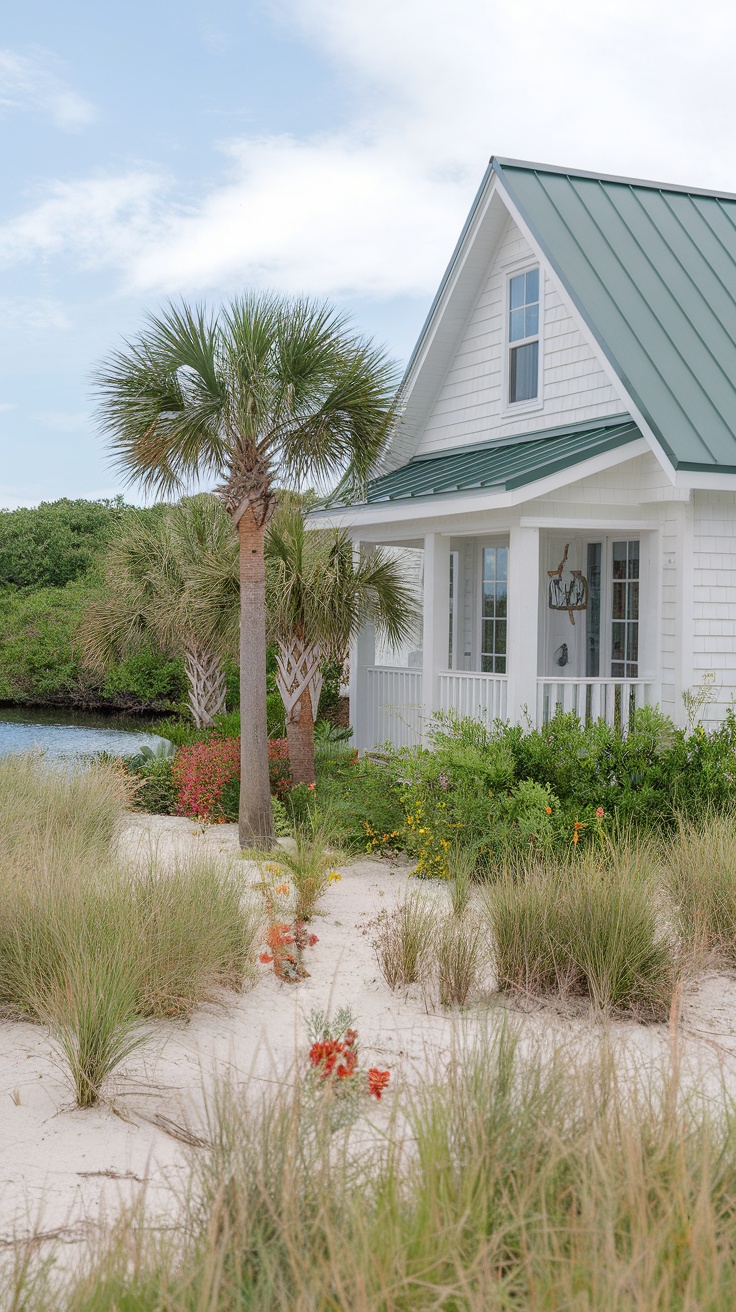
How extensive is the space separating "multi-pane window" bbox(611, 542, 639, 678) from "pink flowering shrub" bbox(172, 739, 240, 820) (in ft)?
14.1

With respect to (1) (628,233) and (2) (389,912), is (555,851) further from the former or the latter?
(1) (628,233)

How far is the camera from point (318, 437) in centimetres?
1030

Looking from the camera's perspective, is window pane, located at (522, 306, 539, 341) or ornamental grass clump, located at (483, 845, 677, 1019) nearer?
ornamental grass clump, located at (483, 845, 677, 1019)

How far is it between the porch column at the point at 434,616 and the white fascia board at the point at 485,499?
373 mm

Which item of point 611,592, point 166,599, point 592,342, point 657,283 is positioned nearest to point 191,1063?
point 592,342

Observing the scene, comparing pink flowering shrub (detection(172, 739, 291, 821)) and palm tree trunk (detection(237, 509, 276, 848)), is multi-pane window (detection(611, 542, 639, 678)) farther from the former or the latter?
palm tree trunk (detection(237, 509, 276, 848))

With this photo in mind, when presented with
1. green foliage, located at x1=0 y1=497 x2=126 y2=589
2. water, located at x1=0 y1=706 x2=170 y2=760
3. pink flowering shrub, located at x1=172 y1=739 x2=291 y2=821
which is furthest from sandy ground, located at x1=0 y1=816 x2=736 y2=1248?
green foliage, located at x1=0 y1=497 x2=126 y2=589

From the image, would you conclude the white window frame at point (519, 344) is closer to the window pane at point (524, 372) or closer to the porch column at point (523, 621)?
the window pane at point (524, 372)

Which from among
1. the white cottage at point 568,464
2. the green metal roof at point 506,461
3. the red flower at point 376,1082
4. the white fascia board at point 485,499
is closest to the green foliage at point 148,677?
the white cottage at point 568,464

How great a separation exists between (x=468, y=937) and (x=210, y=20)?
10463mm

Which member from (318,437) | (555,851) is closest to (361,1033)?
(555,851)

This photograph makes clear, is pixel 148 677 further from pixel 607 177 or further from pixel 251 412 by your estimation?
pixel 251 412

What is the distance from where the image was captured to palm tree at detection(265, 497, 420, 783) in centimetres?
1136

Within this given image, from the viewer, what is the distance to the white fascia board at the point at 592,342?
10086 mm
